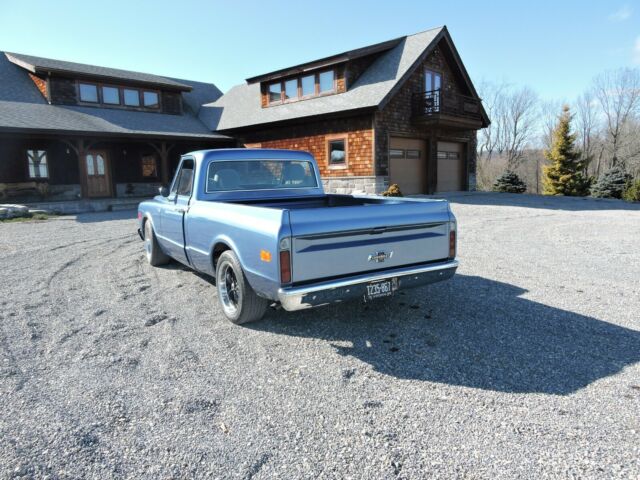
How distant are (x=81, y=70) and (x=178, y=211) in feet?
62.6

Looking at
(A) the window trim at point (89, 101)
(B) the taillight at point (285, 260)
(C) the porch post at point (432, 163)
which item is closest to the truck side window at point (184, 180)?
(B) the taillight at point (285, 260)

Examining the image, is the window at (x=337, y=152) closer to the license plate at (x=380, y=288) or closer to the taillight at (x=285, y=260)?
the license plate at (x=380, y=288)

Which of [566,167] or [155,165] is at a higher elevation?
[155,165]

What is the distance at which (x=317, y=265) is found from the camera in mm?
3652

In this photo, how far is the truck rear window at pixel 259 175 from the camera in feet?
17.8

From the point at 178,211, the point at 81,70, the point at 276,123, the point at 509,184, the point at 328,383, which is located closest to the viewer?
the point at 328,383

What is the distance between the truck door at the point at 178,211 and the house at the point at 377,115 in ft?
39.1

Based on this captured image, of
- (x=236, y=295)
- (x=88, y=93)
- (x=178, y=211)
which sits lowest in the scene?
(x=236, y=295)

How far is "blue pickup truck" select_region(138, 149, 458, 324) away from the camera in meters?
3.59

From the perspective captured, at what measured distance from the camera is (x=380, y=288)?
3926 mm

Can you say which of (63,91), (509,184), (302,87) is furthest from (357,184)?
(509,184)

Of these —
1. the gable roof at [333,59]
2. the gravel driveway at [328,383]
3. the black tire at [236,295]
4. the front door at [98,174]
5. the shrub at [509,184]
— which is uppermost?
the gable roof at [333,59]

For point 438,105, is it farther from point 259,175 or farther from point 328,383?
point 328,383

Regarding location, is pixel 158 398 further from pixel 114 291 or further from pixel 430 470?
pixel 114 291
